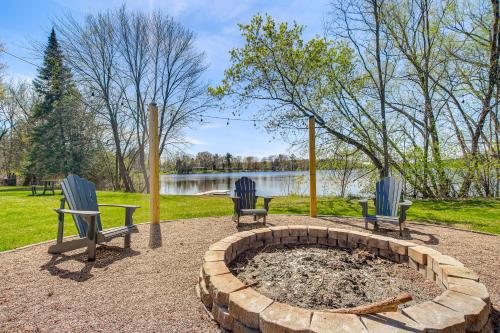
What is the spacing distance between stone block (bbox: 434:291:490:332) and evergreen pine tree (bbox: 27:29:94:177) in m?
15.6

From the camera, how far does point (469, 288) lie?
5.08 feet

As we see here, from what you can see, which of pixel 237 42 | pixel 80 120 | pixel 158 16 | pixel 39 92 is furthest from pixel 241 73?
pixel 39 92

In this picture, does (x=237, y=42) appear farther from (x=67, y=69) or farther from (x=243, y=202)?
(x=67, y=69)

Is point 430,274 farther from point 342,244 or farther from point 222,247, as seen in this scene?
point 222,247

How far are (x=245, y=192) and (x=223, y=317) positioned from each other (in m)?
3.03

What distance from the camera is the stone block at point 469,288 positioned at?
147 cm

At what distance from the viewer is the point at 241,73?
319 inches

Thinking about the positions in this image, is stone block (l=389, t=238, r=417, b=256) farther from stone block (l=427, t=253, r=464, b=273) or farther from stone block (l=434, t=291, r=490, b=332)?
stone block (l=434, t=291, r=490, b=332)

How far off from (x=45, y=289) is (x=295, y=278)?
78.8 inches

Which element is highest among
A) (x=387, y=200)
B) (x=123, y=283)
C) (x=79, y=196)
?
(x=79, y=196)

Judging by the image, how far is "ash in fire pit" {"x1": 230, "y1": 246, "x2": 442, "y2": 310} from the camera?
5.69 ft

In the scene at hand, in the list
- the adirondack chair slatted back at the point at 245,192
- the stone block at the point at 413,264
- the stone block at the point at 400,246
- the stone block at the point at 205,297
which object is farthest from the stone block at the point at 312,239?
the adirondack chair slatted back at the point at 245,192

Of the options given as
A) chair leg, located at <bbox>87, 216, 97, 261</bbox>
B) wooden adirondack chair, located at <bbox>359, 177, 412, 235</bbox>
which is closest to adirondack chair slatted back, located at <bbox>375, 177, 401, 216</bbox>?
wooden adirondack chair, located at <bbox>359, 177, 412, 235</bbox>

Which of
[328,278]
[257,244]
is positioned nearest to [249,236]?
[257,244]
